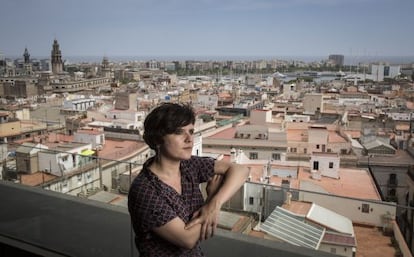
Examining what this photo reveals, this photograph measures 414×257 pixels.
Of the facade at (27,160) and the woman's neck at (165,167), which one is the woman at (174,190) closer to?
the woman's neck at (165,167)

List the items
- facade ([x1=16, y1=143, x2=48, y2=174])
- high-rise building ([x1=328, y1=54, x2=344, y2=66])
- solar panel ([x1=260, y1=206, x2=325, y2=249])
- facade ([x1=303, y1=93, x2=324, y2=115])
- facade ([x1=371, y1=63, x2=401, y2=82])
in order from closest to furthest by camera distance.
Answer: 1. solar panel ([x1=260, y1=206, x2=325, y2=249])
2. facade ([x1=16, y1=143, x2=48, y2=174])
3. facade ([x1=303, y1=93, x2=324, y2=115])
4. facade ([x1=371, y1=63, x2=401, y2=82])
5. high-rise building ([x1=328, y1=54, x2=344, y2=66])

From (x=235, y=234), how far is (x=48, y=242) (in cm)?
58

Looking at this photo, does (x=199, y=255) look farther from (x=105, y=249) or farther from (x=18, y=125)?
(x=18, y=125)

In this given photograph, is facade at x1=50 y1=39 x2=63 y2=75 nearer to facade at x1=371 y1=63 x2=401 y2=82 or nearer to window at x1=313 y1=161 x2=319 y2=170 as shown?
window at x1=313 y1=161 x2=319 y2=170

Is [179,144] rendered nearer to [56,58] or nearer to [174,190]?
[174,190]

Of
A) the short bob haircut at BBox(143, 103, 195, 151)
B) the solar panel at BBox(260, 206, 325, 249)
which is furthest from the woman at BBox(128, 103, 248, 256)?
the solar panel at BBox(260, 206, 325, 249)

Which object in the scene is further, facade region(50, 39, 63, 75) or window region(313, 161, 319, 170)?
facade region(50, 39, 63, 75)

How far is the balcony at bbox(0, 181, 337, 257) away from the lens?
1.06 m

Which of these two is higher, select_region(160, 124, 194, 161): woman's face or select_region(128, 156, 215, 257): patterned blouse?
select_region(160, 124, 194, 161): woman's face

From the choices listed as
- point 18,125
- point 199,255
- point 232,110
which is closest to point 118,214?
point 199,255

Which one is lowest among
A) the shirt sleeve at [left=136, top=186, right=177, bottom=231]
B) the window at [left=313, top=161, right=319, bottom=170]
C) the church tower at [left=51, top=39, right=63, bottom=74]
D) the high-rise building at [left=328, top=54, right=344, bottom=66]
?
the window at [left=313, top=161, right=319, bottom=170]

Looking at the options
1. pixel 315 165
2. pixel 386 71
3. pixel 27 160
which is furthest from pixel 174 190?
pixel 386 71

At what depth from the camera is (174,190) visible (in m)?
0.59

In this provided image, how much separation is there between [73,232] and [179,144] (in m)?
0.81
